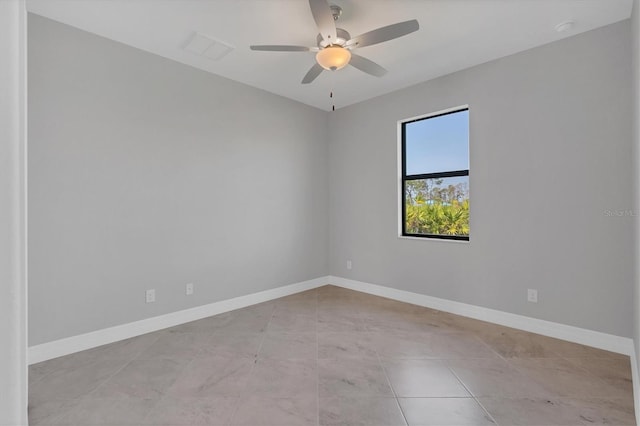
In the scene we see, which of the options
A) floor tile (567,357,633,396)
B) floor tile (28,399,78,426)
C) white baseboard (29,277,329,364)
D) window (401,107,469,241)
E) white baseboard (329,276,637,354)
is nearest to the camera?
floor tile (28,399,78,426)

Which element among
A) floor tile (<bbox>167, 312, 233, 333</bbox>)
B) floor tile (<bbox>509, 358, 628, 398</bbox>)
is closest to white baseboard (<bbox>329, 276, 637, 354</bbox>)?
floor tile (<bbox>509, 358, 628, 398</bbox>)

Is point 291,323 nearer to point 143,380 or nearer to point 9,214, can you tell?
point 143,380

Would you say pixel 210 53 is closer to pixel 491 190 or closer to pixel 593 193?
pixel 491 190

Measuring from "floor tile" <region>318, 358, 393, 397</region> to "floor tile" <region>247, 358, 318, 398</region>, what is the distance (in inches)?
2.8

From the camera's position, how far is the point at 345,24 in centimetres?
253

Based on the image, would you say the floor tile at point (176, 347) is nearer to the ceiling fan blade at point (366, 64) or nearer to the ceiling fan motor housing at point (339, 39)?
the ceiling fan motor housing at point (339, 39)

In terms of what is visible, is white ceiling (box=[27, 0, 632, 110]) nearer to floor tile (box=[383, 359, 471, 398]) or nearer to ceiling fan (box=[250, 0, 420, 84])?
ceiling fan (box=[250, 0, 420, 84])

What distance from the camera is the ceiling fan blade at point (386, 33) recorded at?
2082mm

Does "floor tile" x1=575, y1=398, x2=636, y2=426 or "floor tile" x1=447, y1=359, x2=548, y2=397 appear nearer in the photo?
"floor tile" x1=575, y1=398, x2=636, y2=426

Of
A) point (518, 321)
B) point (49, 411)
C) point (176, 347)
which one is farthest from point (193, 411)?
point (518, 321)

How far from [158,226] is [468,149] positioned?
342cm

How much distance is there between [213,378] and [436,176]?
10.4ft

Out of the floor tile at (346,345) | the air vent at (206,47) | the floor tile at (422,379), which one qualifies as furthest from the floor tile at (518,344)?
the air vent at (206,47)

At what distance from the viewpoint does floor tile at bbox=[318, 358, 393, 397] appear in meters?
1.99
